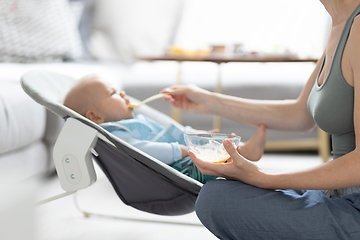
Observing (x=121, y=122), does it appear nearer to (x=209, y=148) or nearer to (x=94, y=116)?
(x=94, y=116)

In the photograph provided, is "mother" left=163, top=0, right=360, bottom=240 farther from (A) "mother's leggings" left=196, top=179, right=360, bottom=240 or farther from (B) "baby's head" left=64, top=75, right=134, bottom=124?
(B) "baby's head" left=64, top=75, right=134, bottom=124

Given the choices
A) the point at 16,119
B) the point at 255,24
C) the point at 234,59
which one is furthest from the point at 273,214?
the point at 255,24

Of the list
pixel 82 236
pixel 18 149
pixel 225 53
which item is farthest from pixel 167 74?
A: pixel 82 236

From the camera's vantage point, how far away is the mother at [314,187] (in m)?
0.76

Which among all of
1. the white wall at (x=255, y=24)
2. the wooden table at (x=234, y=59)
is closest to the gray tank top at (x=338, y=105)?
the wooden table at (x=234, y=59)

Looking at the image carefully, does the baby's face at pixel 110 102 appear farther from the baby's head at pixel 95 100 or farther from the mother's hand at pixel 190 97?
the mother's hand at pixel 190 97

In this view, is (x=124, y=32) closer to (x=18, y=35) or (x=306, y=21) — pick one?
(x=18, y=35)

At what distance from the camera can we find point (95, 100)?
124cm

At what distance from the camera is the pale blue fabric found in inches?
43.8

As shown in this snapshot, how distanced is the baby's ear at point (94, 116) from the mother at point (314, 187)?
0.51 metres

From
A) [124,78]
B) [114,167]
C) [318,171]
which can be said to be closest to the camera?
[318,171]

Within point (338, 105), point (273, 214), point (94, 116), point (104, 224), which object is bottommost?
point (104, 224)

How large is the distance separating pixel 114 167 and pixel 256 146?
474 millimetres

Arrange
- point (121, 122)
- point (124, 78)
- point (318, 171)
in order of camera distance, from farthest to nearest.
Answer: point (124, 78), point (121, 122), point (318, 171)
